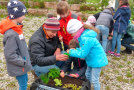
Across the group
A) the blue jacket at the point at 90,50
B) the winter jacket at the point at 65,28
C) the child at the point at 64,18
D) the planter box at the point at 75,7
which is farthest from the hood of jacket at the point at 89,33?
the planter box at the point at 75,7

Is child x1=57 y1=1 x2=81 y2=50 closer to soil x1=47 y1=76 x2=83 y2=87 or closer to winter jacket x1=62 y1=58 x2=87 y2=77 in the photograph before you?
winter jacket x1=62 y1=58 x2=87 y2=77

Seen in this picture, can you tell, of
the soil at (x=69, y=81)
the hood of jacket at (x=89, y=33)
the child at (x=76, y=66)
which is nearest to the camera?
the hood of jacket at (x=89, y=33)

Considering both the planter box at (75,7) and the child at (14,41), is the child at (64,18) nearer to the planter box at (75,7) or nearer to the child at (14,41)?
the child at (14,41)

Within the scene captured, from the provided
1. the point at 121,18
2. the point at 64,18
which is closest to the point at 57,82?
the point at 64,18

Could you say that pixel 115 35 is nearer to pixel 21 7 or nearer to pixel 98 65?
pixel 98 65

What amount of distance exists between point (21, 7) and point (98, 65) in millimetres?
1479

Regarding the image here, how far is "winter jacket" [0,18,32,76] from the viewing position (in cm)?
212

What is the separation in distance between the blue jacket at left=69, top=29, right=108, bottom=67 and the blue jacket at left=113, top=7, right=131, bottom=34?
230 centimetres

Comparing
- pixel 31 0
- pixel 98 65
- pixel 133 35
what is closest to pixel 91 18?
pixel 133 35

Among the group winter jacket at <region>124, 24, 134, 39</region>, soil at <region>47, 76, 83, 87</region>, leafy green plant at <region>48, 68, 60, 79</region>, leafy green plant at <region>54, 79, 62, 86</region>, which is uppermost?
winter jacket at <region>124, 24, 134, 39</region>

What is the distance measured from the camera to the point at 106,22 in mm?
4363

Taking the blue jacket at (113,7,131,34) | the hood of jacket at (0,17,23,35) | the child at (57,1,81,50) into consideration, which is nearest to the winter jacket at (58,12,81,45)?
the child at (57,1,81,50)

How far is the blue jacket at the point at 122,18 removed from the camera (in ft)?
14.4

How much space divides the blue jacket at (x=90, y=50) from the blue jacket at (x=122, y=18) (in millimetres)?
2300
